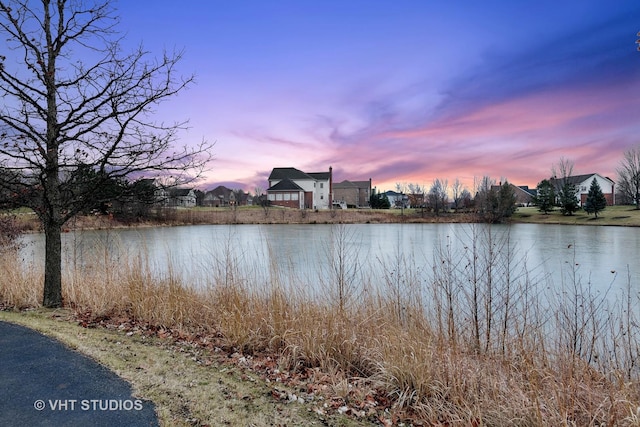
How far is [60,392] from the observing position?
3154mm

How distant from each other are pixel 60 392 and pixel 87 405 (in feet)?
1.29

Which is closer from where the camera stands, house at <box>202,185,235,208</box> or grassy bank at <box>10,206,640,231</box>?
grassy bank at <box>10,206,640,231</box>

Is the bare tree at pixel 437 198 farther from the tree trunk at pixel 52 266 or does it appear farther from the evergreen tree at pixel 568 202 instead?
the tree trunk at pixel 52 266

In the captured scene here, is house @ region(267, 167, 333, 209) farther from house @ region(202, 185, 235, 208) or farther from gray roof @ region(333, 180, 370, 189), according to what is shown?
gray roof @ region(333, 180, 370, 189)

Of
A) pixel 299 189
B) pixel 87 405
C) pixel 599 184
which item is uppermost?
pixel 599 184

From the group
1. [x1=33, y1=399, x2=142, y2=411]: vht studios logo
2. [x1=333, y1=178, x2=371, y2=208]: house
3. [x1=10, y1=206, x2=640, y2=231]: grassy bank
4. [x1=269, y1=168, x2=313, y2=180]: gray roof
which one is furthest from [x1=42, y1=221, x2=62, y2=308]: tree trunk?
[x1=333, y1=178, x2=371, y2=208]: house

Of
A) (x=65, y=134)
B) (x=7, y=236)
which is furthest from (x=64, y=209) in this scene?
(x=7, y=236)

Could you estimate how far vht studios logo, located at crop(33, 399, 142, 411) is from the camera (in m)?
2.93

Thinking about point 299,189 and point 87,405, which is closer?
point 87,405

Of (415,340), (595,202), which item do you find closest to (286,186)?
(595,202)

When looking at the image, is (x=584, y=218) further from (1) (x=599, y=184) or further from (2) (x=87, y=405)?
(2) (x=87, y=405)

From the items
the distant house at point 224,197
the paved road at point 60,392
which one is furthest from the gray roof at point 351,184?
the paved road at point 60,392

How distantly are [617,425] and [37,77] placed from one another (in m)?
8.20

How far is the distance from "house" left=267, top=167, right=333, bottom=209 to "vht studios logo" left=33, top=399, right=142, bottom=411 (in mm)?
60413
